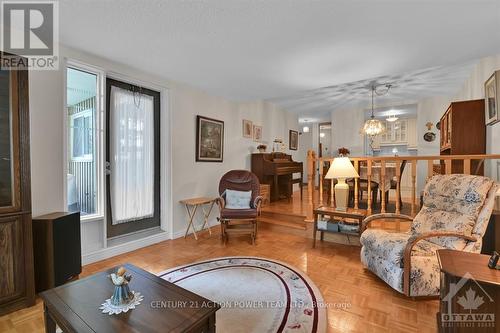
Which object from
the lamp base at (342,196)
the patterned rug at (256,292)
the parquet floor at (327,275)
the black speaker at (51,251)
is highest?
the lamp base at (342,196)

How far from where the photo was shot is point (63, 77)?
2586mm

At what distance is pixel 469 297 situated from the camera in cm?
120

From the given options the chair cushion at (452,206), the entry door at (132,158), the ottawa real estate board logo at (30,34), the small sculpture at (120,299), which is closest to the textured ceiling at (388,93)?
the chair cushion at (452,206)

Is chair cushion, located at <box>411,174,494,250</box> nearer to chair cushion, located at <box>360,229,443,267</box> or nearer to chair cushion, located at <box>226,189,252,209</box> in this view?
chair cushion, located at <box>360,229,443,267</box>

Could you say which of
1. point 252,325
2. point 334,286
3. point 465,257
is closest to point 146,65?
point 252,325

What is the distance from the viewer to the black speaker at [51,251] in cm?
217

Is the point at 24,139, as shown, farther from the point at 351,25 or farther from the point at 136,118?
the point at 351,25

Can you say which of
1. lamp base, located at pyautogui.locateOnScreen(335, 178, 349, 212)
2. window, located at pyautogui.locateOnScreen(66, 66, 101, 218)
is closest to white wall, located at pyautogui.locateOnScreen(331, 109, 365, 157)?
lamp base, located at pyautogui.locateOnScreen(335, 178, 349, 212)

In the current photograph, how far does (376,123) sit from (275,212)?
9.40 feet

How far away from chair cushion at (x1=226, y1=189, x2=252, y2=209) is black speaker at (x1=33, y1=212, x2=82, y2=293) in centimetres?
223

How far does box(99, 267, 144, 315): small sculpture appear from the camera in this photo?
1271mm

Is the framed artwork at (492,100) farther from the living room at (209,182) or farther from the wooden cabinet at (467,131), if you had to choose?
the wooden cabinet at (467,131)

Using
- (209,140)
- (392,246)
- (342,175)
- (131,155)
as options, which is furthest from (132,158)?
(392,246)

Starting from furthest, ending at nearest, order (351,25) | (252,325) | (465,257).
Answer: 1. (351,25)
2. (252,325)
3. (465,257)
